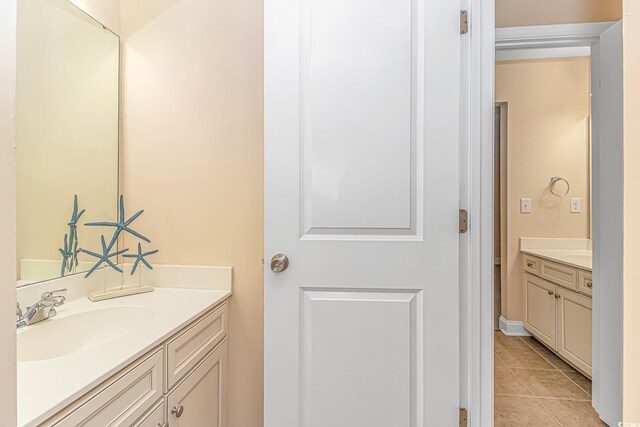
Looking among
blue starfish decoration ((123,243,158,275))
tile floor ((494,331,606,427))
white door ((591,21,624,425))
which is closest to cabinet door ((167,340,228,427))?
blue starfish decoration ((123,243,158,275))

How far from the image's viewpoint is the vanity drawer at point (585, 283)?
7.42 ft

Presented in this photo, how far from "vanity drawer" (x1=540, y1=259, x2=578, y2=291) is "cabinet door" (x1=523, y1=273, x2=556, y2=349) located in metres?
0.07

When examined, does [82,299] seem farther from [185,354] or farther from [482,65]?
[482,65]

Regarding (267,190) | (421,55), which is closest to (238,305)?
(267,190)

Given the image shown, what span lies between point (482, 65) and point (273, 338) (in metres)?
1.26

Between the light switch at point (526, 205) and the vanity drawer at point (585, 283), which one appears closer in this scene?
the vanity drawer at point (585, 283)

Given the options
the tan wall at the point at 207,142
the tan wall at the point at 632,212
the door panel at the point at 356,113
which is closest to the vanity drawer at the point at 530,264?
the door panel at the point at 356,113

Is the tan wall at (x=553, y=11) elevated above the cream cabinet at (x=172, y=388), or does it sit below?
above

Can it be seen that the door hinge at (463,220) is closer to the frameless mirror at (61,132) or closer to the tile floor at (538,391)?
the tile floor at (538,391)

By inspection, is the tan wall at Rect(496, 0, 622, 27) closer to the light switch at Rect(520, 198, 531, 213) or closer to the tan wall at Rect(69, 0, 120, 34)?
the light switch at Rect(520, 198, 531, 213)

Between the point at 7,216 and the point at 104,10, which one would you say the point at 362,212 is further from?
the point at 104,10

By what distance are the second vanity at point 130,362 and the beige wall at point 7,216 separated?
21cm

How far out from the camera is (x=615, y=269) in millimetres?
1809

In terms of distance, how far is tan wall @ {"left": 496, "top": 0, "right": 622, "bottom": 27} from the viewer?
1715 mm
